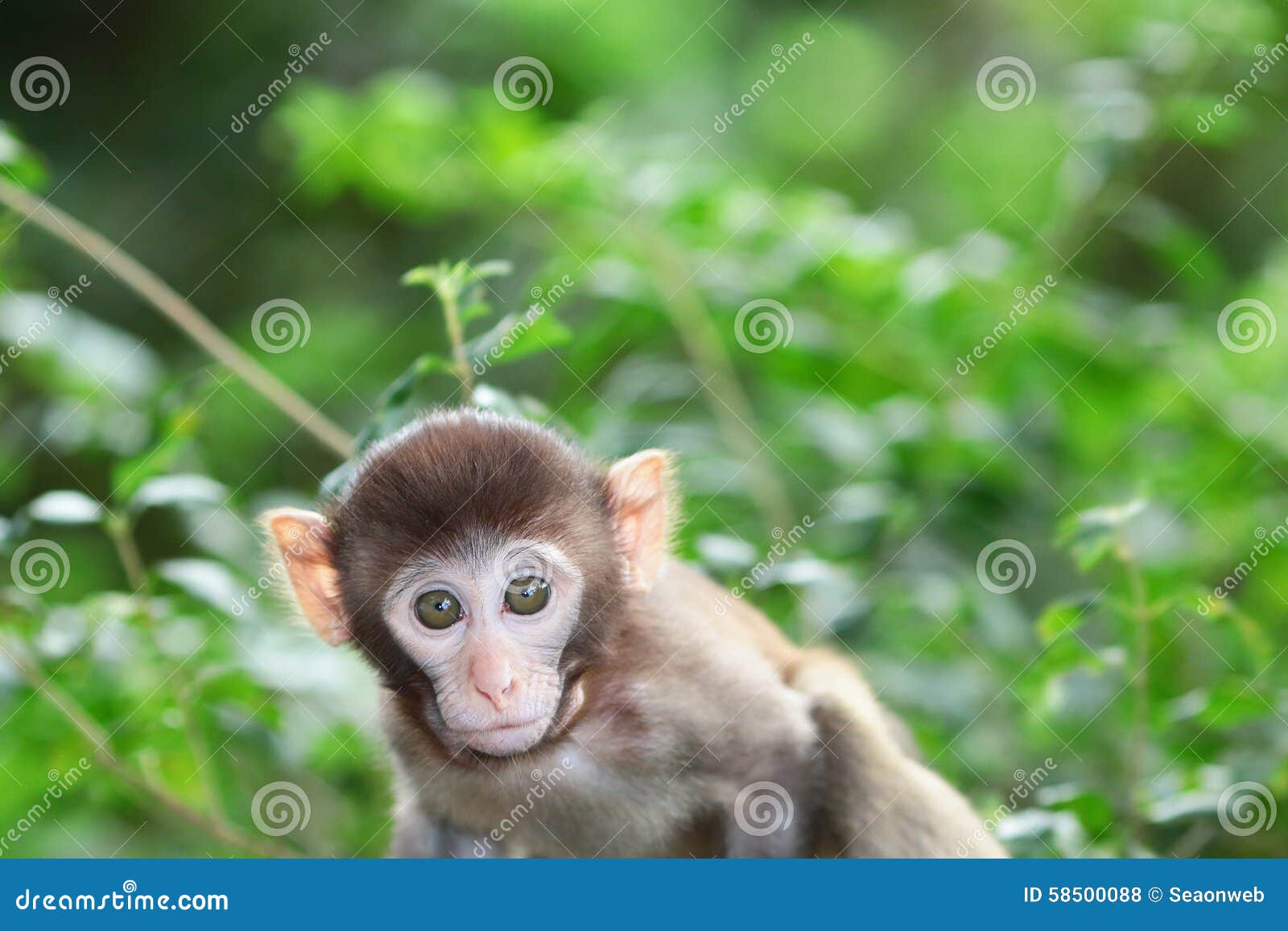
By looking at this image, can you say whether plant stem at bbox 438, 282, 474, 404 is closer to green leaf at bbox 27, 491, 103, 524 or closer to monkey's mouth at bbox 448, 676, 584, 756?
monkey's mouth at bbox 448, 676, 584, 756

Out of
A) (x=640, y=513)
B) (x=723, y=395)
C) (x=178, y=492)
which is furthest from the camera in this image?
(x=723, y=395)

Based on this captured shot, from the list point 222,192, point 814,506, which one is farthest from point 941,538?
point 222,192

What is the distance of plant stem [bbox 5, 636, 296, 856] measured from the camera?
13.0 feet

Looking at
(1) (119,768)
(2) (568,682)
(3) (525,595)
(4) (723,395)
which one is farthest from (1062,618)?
(1) (119,768)

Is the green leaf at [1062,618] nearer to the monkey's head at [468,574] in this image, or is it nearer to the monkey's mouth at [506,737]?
the monkey's head at [468,574]

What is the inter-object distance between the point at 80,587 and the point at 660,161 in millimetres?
4077

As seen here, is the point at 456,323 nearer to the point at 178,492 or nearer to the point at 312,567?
the point at 312,567

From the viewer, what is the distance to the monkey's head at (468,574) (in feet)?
10.9

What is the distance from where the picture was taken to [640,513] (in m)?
3.74

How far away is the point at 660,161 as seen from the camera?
18.8 ft

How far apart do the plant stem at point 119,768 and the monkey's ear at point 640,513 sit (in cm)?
137

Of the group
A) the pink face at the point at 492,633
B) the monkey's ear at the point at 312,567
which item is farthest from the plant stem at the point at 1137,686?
the monkey's ear at the point at 312,567

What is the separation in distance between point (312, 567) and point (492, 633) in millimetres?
578

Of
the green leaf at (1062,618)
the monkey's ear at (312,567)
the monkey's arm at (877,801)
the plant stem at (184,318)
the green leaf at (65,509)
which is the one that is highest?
the green leaf at (1062,618)
